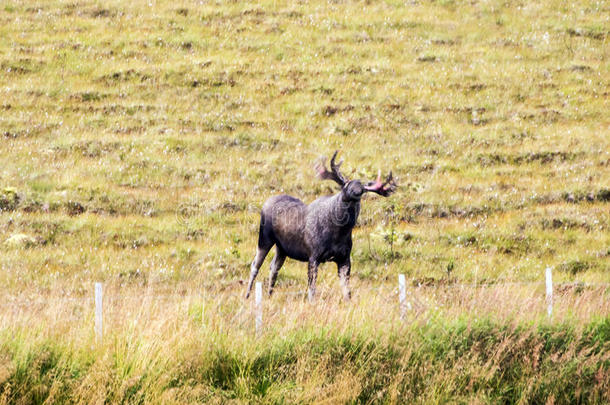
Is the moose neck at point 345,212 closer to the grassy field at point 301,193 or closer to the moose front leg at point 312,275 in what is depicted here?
the moose front leg at point 312,275

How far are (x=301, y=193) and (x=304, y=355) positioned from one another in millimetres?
14130

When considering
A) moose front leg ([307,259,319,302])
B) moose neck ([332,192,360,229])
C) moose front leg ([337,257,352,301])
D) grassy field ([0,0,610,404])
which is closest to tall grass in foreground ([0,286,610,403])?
grassy field ([0,0,610,404])

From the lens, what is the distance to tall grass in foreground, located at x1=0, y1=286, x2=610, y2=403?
9828 mm

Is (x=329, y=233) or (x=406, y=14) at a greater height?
(x=406, y=14)

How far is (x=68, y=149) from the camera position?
27.6 metres

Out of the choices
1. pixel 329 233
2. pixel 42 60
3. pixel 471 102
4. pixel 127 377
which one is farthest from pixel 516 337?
pixel 42 60

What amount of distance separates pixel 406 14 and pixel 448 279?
26.6m

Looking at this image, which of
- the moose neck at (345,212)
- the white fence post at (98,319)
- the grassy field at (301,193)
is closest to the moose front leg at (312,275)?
the grassy field at (301,193)

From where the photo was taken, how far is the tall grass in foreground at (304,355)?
9828mm

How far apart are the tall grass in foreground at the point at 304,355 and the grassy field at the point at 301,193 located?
0.13 feet

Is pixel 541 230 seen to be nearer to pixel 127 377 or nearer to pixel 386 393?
pixel 386 393

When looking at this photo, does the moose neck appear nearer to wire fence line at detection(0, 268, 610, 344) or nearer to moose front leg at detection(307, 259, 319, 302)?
moose front leg at detection(307, 259, 319, 302)

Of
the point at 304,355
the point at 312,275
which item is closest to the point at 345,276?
the point at 312,275

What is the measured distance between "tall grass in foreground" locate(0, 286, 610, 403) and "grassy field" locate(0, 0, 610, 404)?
0.13 ft
